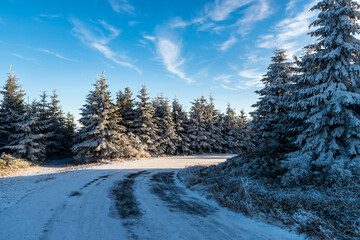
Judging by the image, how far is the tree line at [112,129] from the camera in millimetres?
23203

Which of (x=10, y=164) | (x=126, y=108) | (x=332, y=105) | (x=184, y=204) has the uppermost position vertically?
(x=126, y=108)

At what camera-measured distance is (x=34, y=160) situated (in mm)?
22984

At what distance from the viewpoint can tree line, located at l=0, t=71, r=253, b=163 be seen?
23.2 meters

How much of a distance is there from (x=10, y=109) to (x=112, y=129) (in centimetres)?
1275

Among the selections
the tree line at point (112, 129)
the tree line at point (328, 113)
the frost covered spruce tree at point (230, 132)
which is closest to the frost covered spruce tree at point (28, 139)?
the tree line at point (112, 129)

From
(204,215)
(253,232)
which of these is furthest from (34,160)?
(253,232)

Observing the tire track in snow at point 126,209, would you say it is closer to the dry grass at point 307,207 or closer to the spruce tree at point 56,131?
the dry grass at point 307,207

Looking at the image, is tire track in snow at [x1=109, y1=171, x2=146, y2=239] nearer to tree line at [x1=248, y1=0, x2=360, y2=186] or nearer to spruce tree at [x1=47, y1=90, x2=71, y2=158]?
tree line at [x1=248, y1=0, x2=360, y2=186]

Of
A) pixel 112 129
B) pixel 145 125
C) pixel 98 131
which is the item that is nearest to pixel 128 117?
pixel 145 125

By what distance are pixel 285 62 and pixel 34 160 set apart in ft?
100

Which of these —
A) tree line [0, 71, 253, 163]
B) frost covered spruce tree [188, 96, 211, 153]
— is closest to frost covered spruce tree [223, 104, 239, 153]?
tree line [0, 71, 253, 163]

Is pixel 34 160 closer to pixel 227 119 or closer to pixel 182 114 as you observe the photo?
pixel 182 114

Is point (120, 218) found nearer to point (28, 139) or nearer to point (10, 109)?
point (28, 139)

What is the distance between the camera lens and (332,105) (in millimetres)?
7891
